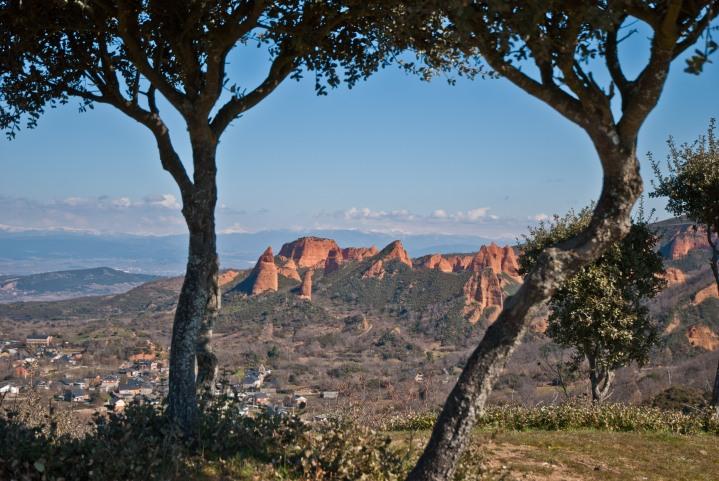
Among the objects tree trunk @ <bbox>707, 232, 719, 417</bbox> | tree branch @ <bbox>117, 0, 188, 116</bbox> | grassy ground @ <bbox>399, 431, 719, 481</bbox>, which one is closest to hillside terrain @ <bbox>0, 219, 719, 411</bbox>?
tree trunk @ <bbox>707, 232, 719, 417</bbox>

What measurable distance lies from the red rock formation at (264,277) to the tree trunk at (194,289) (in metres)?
127

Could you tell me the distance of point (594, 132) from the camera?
616cm

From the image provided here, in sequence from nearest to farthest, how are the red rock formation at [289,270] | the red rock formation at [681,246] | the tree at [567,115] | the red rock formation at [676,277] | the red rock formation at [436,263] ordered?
the tree at [567,115] → the red rock formation at [676,277] → the red rock formation at [681,246] → the red rock formation at [436,263] → the red rock formation at [289,270]

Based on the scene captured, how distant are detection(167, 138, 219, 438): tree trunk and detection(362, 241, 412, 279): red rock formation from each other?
124476 mm

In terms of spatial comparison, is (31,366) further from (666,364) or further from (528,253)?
(666,364)

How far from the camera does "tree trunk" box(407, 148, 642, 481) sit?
234 inches

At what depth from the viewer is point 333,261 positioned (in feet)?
508

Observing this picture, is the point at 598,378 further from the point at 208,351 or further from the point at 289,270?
the point at 289,270

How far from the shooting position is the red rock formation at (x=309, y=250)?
15650cm

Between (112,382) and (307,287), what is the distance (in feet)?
302

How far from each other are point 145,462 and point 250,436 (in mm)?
1686

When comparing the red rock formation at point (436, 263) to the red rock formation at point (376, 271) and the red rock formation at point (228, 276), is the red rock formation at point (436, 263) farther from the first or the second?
the red rock formation at point (228, 276)

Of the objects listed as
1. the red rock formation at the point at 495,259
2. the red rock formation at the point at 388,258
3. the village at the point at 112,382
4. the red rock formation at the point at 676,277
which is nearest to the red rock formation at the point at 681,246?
the red rock formation at the point at 676,277

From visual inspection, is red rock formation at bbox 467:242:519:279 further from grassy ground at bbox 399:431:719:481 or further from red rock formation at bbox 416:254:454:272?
grassy ground at bbox 399:431:719:481
